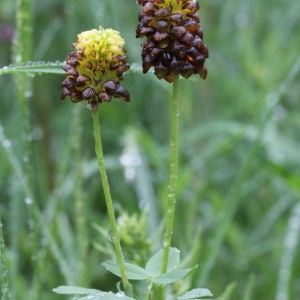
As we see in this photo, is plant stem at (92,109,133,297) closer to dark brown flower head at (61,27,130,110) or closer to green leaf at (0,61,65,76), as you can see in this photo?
dark brown flower head at (61,27,130,110)

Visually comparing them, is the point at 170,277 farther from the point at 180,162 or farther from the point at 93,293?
the point at 180,162

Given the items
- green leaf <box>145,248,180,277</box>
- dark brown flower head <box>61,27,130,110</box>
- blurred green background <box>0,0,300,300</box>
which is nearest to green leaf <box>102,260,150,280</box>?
green leaf <box>145,248,180,277</box>

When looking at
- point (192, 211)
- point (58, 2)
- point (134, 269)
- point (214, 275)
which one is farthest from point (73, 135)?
point (58, 2)

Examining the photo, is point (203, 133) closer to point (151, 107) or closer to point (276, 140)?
point (276, 140)

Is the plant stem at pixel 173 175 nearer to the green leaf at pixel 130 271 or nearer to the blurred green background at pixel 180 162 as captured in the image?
the green leaf at pixel 130 271

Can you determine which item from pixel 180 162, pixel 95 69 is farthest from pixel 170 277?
pixel 180 162

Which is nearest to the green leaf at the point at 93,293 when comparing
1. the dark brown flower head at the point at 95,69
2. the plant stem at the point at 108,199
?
the plant stem at the point at 108,199
